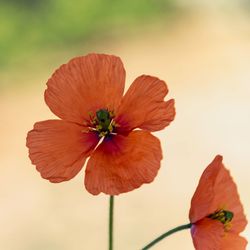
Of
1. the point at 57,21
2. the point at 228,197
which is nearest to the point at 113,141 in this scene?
the point at 228,197

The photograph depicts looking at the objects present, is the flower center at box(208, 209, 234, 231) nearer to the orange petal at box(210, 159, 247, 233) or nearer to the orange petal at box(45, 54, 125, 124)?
the orange petal at box(210, 159, 247, 233)

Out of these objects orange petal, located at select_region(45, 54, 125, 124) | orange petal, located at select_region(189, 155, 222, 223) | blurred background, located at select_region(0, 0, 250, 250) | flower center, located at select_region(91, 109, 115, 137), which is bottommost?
orange petal, located at select_region(189, 155, 222, 223)

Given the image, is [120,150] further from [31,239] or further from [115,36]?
[115,36]

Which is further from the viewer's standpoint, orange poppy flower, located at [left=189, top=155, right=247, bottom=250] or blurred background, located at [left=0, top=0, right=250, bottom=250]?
blurred background, located at [left=0, top=0, right=250, bottom=250]

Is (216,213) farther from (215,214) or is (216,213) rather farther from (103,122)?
(103,122)

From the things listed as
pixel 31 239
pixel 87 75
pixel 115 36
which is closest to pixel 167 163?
pixel 31 239

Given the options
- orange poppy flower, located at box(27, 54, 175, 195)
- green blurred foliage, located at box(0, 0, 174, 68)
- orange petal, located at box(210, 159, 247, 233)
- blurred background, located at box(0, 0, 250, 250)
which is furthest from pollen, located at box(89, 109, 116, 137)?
green blurred foliage, located at box(0, 0, 174, 68)

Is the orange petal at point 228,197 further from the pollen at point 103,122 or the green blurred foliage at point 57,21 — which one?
the green blurred foliage at point 57,21
